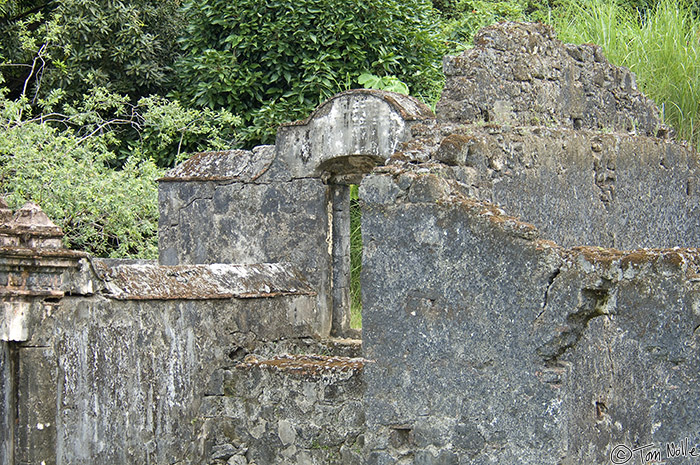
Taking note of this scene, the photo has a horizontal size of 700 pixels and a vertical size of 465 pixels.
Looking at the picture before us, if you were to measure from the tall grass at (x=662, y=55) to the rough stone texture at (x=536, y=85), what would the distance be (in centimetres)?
215

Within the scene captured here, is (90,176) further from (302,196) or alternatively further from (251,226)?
(302,196)

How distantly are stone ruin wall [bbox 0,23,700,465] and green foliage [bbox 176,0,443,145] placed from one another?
213 inches

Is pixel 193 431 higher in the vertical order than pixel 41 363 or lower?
lower

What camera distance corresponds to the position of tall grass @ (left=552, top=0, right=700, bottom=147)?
11.2 m

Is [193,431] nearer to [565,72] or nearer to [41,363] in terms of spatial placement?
[41,363]

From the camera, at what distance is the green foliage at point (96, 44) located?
15672 millimetres

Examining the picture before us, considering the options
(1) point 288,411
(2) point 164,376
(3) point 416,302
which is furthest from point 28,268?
(3) point 416,302

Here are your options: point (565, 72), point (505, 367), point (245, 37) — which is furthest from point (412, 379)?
point (245, 37)

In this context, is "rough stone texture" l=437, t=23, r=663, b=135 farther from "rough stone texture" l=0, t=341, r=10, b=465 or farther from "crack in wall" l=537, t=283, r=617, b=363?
"rough stone texture" l=0, t=341, r=10, b=465

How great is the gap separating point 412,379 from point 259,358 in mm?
2019

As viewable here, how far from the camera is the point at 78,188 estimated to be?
502 inches

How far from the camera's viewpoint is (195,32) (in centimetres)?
1530

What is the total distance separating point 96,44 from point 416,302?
36.3 feet

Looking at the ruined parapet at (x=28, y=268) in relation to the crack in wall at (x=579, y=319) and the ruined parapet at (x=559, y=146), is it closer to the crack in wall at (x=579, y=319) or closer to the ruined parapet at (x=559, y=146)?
the ruined parapet at (x=559, y=146)
